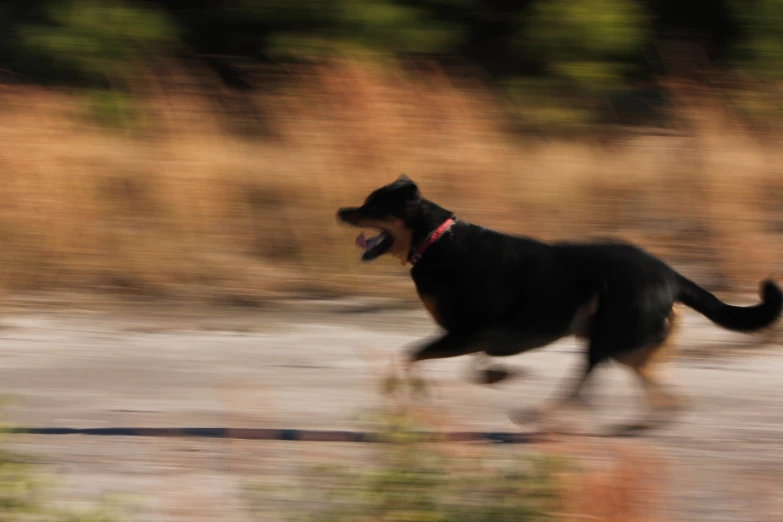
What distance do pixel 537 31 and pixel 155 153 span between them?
416cm

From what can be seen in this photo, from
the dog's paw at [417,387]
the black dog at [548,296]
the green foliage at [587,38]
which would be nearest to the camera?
the dog's paw at [417,387]

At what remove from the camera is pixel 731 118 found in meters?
9.47

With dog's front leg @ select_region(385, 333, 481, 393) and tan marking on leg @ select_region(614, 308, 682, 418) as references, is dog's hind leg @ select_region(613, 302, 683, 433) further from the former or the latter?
dog's front leg @ select_region(385, 333, 481, 393)

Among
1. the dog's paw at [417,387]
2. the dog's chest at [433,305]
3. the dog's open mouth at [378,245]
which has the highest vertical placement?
the dog's paw at [417,387]

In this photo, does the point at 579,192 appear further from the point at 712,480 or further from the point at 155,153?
the point at 712,480

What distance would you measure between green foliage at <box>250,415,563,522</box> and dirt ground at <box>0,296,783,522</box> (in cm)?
39

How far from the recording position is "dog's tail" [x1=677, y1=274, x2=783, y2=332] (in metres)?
5.05

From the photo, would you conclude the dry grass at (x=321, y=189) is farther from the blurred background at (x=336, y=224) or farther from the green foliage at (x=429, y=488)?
the green foliage at (x=429, y=488)

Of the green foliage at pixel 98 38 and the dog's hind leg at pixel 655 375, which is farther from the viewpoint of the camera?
the green foliage at pixel 98 38

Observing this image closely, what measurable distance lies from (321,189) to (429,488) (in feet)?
17.5

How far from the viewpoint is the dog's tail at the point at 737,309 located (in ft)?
16.6

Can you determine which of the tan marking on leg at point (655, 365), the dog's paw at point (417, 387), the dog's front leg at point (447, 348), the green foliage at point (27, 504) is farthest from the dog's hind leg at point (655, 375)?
the green foliage at point (27, 504)

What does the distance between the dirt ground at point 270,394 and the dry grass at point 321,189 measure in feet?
1.59

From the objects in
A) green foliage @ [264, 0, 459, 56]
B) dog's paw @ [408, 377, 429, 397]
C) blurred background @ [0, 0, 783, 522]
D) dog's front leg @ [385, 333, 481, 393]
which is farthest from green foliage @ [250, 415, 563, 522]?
green foliage @ [264, 0, 459, 56]
